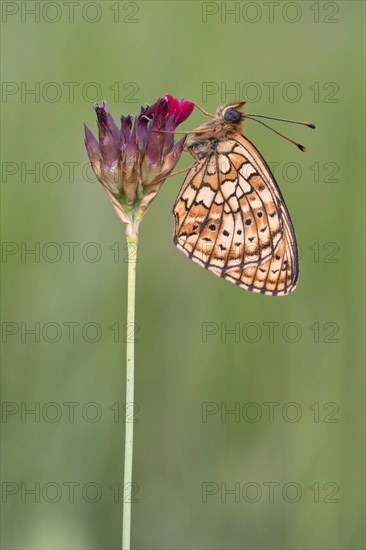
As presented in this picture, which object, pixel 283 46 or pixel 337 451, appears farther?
pixel 283 46

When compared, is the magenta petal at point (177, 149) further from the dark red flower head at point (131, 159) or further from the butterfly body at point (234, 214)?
the butterfly body at point (234, 214)

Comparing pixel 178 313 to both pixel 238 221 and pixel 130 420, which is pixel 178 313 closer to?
pixel 238 221

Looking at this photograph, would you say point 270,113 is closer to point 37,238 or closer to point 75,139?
point 75,139

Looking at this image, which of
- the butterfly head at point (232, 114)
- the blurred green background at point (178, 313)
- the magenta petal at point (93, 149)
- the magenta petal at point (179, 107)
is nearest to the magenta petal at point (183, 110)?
the magenta petal at point (179, 107)

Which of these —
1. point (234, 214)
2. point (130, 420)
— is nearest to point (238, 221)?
point (234, 214)

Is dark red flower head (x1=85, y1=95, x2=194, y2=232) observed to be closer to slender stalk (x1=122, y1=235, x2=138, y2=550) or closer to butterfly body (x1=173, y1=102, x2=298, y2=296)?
slender stalk (x1=122, y1=235, x2=138, y2=550)

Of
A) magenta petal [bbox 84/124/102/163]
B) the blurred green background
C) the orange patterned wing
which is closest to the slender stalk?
magenta petal [bbox 84/124/102/163]

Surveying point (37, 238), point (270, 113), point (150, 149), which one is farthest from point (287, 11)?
point (150, 149)
